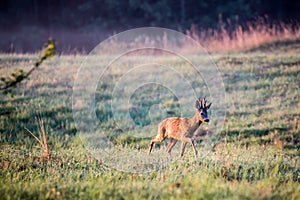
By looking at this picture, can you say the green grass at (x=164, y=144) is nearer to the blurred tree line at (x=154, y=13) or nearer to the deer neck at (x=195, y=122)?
the deer neck at (x=195, y=122)

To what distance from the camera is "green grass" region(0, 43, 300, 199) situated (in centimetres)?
572

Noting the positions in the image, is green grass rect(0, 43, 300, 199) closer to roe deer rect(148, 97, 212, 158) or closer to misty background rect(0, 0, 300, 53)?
roe deer rect(148, 97, 212, 158)

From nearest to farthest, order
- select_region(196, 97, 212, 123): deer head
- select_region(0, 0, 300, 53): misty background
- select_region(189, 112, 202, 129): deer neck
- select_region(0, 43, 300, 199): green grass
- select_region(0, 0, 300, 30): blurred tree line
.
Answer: select_region(0, 43, 300, 199): green grass < select_region(196, 97, 212, 123): deer head < select_region(189, 112, 202, 129): deer neck < select_region(0, 0, 300, 53): misty background < select_region(0, 0, 300, 30): blurred tree line

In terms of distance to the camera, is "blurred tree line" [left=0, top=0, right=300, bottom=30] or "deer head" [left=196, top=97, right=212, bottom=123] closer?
"deer head" [left=196, top=97, right=212, bottom=123]

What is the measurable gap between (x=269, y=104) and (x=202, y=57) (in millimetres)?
5261

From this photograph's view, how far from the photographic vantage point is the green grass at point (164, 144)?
572 cm

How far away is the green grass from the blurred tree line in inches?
494

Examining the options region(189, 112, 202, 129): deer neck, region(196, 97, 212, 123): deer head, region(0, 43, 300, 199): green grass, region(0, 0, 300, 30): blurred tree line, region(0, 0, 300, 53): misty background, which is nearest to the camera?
region(0, 43, 300, 199): green grass

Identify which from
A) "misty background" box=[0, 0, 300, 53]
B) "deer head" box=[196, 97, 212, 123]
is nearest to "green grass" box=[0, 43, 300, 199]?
"deer head" box=[196, 97, 212, 123]

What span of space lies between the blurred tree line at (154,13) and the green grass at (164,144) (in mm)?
12553

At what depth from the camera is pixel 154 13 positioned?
1257 inches

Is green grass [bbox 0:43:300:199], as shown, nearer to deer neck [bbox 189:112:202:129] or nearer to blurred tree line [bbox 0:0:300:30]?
deer neck [bbox 189:112:202:129]

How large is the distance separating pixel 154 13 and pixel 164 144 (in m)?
22.5

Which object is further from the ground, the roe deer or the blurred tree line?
the blurred tree line
